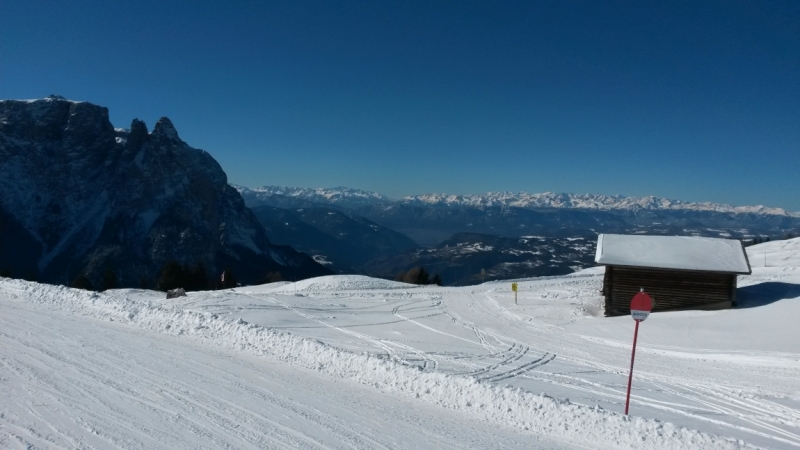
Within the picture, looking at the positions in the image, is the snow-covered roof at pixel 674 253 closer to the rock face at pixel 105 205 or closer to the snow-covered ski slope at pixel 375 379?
the snow-covered ski slope at pixel 375 379

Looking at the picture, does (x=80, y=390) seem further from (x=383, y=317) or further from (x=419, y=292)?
(x=419, y=292)

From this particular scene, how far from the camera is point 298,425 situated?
8336mm

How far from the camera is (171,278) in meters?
56.6

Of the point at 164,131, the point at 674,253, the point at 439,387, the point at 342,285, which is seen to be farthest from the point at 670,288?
the point at 164,131

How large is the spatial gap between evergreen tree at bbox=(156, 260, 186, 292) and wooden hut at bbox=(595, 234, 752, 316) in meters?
47.9

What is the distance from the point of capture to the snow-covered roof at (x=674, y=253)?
24.7 metres

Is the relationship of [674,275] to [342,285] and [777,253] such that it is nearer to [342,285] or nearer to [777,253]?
[342,285]

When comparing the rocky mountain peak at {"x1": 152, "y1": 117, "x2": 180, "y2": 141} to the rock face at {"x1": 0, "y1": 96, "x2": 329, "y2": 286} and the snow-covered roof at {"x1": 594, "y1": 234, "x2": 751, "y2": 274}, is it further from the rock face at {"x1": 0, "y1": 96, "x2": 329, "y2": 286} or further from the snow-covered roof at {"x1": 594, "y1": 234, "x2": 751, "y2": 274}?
the snow-covered roof at {"x1": 594, "y1": 234, "x2": 751, "y2": 274}

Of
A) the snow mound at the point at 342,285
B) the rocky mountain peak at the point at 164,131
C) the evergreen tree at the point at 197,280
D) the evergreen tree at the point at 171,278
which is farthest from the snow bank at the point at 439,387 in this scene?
the rocky mountain peak at the point at 164,131

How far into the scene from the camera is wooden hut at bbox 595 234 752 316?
2453cm

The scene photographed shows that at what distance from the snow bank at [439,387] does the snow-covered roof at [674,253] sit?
59.0 ft

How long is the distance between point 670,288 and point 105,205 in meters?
183

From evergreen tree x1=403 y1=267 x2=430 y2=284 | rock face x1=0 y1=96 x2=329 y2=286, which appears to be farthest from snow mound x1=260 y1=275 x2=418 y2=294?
rock face x1=0 y1=96 x2=329 y2=286

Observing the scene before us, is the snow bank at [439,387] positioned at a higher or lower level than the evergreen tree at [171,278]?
higher
